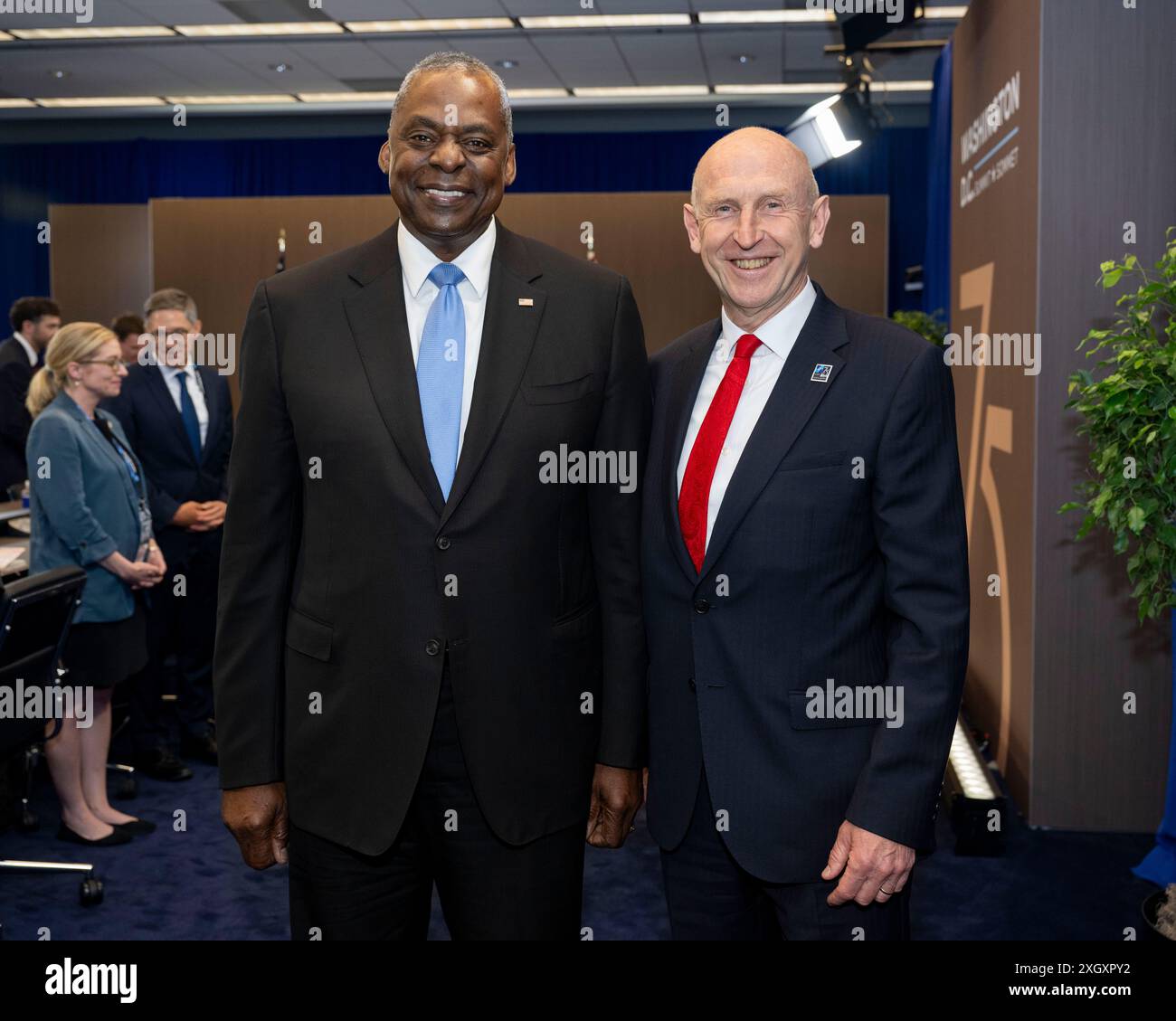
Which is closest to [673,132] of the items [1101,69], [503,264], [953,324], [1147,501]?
[953,324]

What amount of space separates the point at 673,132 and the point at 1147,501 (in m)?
9.51

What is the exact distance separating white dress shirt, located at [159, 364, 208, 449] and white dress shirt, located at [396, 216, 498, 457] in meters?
3.44

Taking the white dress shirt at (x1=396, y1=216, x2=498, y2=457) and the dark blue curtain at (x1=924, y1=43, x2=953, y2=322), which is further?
the dark blue curtain at (x1=924, y1=43, x2=953, y2=322)

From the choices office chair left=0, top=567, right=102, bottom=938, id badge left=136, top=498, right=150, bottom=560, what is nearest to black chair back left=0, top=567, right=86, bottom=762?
office chair left=0, top=567, right=102, bottom=938

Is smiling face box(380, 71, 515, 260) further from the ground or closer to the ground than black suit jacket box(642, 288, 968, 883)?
further from the ground

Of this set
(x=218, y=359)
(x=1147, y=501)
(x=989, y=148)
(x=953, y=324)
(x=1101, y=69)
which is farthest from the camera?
(x=218, y=359)

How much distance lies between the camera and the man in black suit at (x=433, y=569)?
5.24ft

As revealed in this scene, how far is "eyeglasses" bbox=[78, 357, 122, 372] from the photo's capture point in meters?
4.00

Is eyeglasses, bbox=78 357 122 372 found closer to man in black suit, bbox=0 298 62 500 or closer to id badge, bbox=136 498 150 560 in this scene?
id badge, bbox=136 498 150 560

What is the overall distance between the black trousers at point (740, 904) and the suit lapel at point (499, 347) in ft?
1.94

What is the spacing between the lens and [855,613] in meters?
1.68

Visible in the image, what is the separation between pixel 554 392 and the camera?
1629 mm

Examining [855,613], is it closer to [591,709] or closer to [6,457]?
[591,709]

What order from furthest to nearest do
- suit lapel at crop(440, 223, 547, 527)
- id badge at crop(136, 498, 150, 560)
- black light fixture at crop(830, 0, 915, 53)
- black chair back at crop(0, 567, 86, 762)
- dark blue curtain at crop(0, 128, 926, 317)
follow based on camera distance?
dark blue curtain at crop(0, 128, 926, 317)
black light fixture at crop(830, 0, 915, 53)
id badge at crop(136, 498, 150, 560)
black chair back at crop(0, 567, 86, 762)
suit lapel at crop(440, 223, 547, 527)
